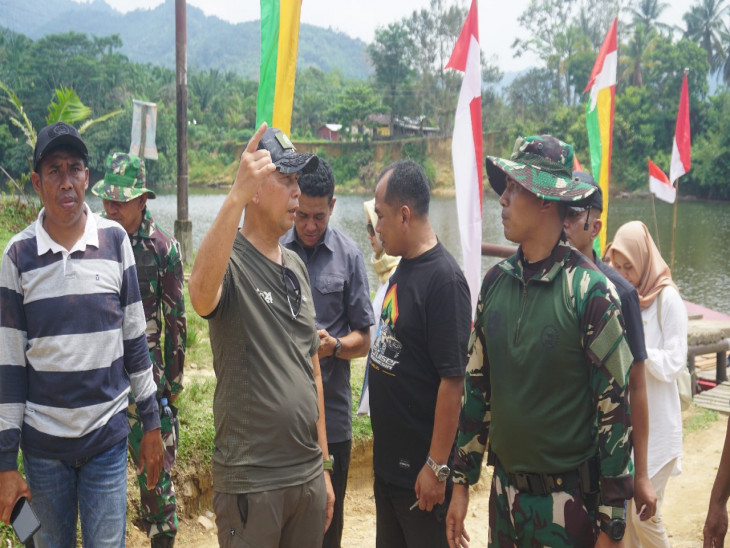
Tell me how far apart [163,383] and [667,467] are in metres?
2.66

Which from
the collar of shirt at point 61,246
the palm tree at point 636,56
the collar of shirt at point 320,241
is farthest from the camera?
the palm tree at point 636,56

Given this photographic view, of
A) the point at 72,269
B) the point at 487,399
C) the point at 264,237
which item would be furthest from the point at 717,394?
the point at 72,269

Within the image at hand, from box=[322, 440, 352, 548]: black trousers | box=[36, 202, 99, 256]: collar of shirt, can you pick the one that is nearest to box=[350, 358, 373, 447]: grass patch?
box=[322, 440, 352, 548]: black trousers

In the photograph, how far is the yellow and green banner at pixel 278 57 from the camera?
14.3 feet

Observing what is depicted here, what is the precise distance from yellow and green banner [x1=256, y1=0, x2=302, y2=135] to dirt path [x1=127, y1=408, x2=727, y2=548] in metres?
2.60

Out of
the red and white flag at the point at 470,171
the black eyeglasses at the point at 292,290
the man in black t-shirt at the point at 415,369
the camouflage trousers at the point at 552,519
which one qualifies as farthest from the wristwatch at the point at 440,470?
the red and white flag at the point at 470,171

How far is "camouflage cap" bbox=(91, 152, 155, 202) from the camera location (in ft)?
11.3

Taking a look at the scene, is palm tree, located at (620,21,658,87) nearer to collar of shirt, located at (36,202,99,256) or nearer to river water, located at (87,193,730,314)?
→ river water, located at (87,193,730,314)

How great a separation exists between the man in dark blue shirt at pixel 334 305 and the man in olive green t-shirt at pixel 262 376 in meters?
0.75

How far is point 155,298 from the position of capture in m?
3.54

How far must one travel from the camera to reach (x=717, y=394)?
683cm

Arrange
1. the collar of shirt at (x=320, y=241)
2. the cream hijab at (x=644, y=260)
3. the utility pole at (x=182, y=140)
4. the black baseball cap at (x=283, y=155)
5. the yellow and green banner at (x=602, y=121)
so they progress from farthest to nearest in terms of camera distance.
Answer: the utility pole at (x=182, y=140) → the yellow and green banner at (x=602, y=121) → the cream hijab at (x=644, y=260) → the collar of shirt at (x=320, y=241) → the black baseball cap at (x=283, y=155)

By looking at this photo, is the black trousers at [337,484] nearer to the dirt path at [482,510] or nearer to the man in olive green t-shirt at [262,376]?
the man in olive green t-shirt at [262,376]

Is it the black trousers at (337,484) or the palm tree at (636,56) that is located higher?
the palm tree at (636,56)
